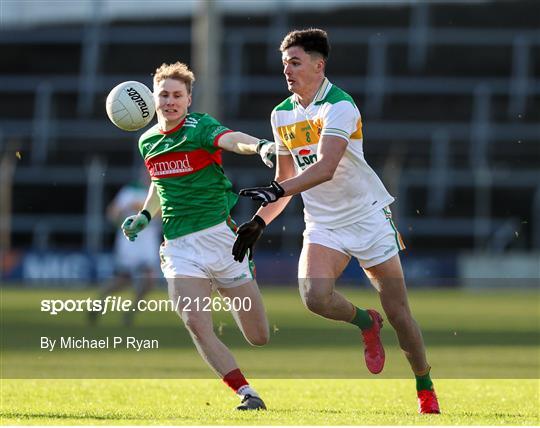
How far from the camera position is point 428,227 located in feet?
94.7

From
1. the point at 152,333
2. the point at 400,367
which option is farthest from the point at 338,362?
the point at 152,333

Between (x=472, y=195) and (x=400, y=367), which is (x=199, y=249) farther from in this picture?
(x=472, y=195)

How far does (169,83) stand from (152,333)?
25.6 feet

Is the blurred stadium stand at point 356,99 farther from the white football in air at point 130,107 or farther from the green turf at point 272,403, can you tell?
the white football in air at point 130,107

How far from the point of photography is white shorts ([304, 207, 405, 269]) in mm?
7938

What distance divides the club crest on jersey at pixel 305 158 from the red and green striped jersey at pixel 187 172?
492mm

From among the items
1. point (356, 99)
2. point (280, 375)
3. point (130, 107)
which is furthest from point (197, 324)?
point (356, 99)

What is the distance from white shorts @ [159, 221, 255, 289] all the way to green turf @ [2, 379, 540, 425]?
0.82m

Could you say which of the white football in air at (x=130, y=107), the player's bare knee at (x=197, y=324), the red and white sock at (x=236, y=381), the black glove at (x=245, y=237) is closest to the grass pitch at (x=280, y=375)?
the red and white sock at (x=236, y=381)

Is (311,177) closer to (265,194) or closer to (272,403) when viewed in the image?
(265,194)

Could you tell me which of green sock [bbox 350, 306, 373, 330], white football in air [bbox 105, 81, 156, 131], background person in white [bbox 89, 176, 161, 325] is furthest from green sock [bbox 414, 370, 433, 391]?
background person in white [bbox 89, 176, 161, 325]

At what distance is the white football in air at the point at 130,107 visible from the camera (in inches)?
339

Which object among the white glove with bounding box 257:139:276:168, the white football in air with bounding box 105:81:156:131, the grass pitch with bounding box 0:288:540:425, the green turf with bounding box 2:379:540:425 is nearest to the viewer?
the green turf with bounding box 2:379:540:425

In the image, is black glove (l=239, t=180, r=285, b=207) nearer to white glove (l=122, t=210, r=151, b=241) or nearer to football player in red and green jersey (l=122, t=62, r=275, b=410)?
football player in red and green jersey (l=122, t=62, r=275, b=410)
